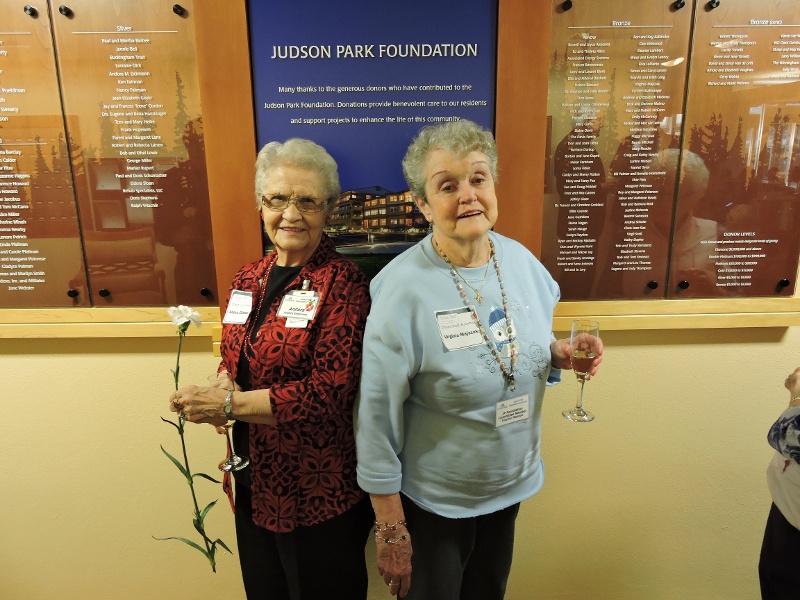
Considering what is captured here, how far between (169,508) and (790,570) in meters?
2.29

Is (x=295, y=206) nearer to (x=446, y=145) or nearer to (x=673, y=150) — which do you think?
(x=446, y=145)

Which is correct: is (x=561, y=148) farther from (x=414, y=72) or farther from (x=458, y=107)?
(x=414, y=72)

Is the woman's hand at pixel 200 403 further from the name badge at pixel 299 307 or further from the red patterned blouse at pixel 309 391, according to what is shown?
the name badge at pixel 299 307

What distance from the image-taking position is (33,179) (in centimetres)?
171

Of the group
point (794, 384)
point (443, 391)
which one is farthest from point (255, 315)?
point (794, 384)

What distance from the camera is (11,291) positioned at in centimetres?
179

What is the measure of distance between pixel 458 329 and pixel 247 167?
899 millimetres

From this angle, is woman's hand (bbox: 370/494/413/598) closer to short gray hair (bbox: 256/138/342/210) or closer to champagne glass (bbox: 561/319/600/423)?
champagne glass (bbox: 561/319/600/423)

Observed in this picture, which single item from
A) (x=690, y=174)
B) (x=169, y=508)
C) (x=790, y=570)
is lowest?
(x=169, y=508)

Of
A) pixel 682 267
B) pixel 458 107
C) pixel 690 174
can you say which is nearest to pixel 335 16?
pixel 458 107

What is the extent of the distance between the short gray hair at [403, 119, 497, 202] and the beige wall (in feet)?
3.44

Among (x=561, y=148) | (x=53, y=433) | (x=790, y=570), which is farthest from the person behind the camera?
(x=53, y=433)

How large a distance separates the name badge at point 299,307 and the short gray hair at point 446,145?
1.42 feet

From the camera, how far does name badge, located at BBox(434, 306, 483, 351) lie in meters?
1.27
